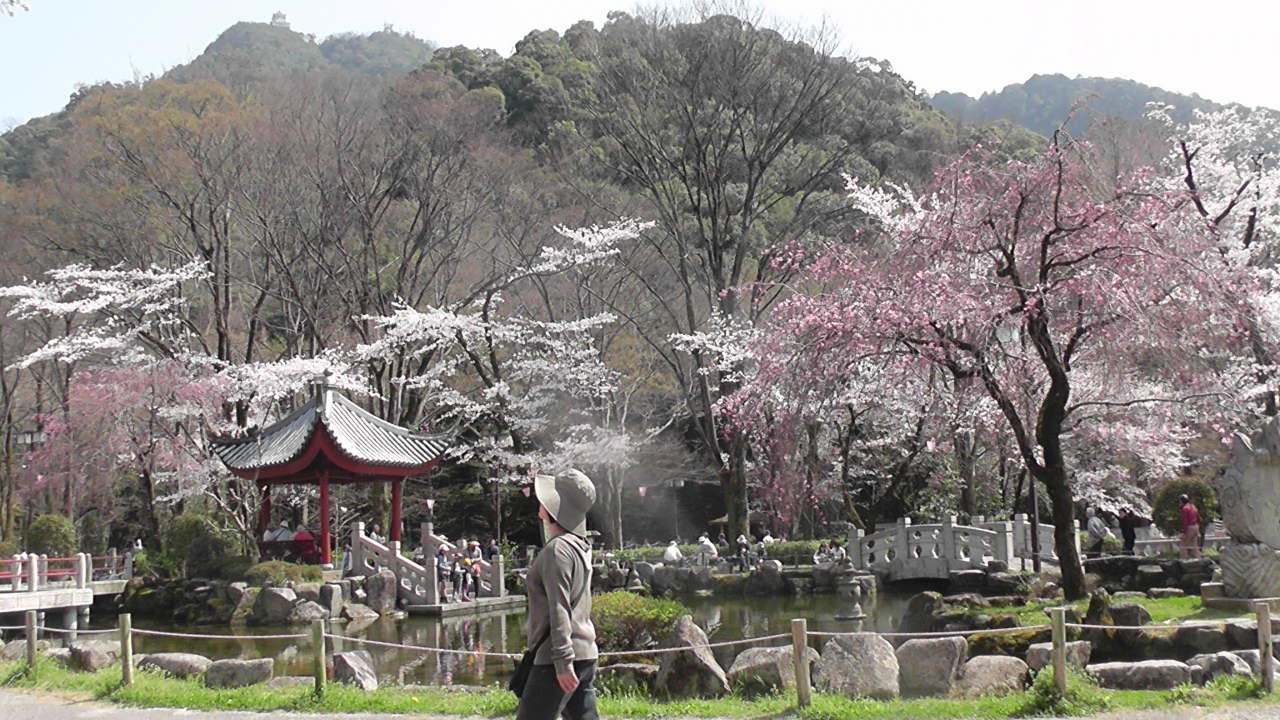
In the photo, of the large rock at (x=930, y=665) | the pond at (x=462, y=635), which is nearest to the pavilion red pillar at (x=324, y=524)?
the pond at (x=462, y=635)

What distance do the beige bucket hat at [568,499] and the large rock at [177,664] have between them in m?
6.52

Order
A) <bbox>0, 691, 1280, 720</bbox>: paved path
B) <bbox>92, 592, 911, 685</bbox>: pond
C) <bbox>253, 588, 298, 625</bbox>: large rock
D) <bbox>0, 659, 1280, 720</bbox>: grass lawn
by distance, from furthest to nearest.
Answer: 1. <bbox>253, 588, 298, 625</bbox>: large rock
2. <bbox>92, 592, 911, 685</bbox>: pond
3. <bbox>0, 659, 1280, 720</bbox>: grass lawn
4. <bbox>0, 691, 1280, 720</bbox>: paved path

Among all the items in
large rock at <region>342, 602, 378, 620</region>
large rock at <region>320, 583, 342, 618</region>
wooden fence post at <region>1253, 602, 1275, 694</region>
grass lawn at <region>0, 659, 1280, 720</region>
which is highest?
wooden fence post at <region>1253, 602, 1275, 694</region>

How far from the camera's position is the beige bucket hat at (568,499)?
5.08 m

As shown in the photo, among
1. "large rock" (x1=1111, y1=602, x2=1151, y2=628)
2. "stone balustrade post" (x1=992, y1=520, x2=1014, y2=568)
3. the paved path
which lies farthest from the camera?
"stone balustrade post" (x1=992, y1=520, x2=1014, y2=568)

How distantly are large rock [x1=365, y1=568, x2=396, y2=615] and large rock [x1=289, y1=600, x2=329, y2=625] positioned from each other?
133 cm

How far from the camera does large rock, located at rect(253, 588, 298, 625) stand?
65.2 feet

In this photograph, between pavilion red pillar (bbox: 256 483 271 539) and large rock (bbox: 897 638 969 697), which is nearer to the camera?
large rock (bbox: 897 638 969 697)

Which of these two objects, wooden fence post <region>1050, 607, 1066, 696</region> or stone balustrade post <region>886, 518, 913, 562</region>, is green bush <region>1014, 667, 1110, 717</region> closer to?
wooden fence post <region>1050, 607, 1066, 696</region>

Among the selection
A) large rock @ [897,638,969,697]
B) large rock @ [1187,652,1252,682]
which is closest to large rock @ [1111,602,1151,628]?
large rock @ [1187,652,1252,682]

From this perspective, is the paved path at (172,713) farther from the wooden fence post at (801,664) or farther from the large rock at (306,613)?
the large rock at (306,613)

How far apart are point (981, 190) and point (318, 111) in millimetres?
18885

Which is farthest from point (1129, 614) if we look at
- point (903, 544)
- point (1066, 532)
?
point (903, 544)

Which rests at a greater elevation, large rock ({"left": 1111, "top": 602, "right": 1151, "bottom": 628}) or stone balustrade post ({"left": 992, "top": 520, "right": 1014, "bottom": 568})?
large rock ({"left": 1111, "top": 602, "right": 1151, "bottom": 628})
